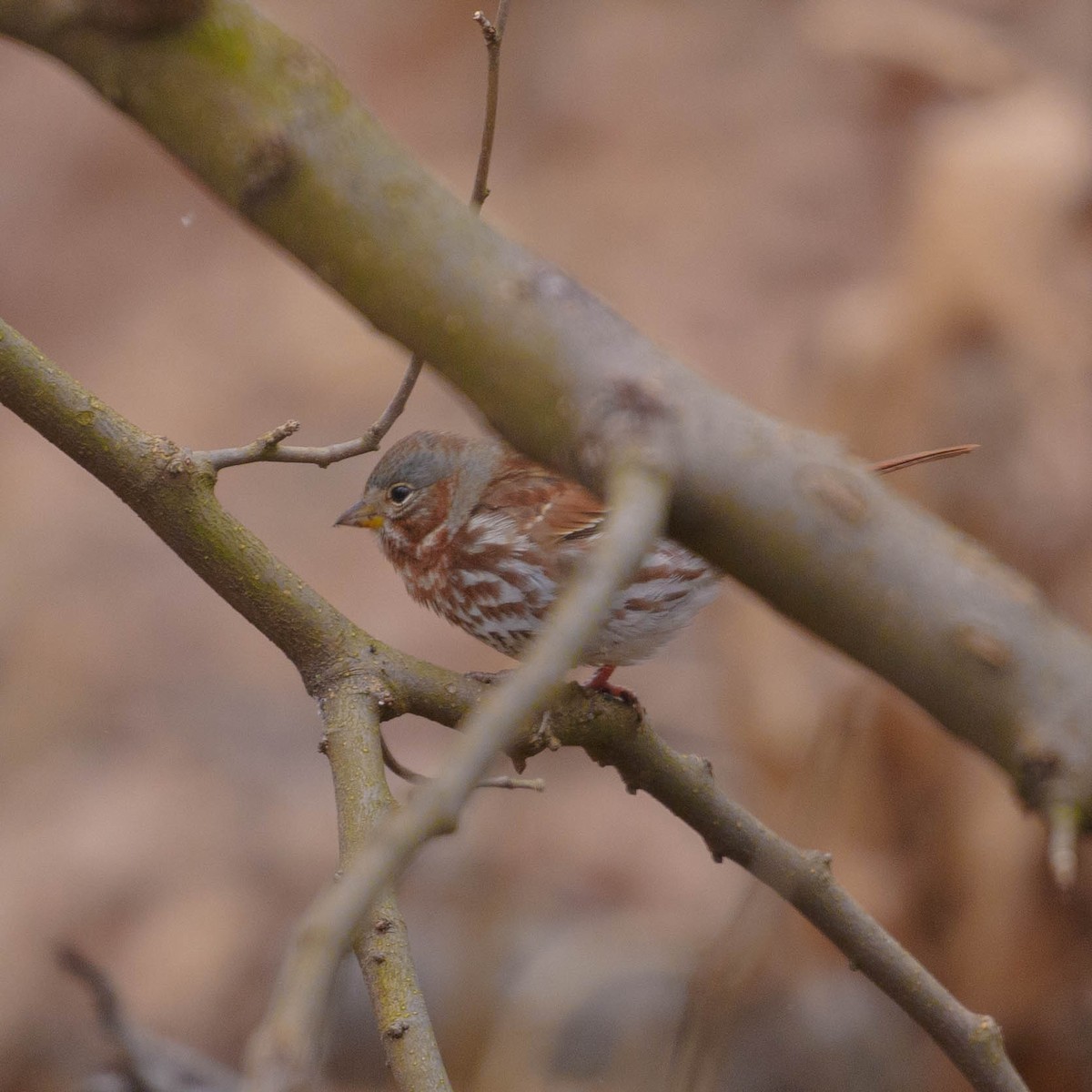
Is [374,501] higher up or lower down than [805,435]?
higher up

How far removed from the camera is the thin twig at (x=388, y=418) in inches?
92.9

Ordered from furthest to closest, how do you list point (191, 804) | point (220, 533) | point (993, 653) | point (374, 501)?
point (191, 804) < point (374, 501) < point (220, 533) < point (993, 653)

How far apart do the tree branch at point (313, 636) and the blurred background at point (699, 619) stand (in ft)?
0.86

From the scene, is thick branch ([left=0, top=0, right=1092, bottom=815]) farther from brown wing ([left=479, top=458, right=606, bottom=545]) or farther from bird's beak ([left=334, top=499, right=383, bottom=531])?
bird's beak ([left=334, top=499, right=383, bottom=531])

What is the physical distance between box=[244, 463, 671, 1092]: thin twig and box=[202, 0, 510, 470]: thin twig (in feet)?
3.65

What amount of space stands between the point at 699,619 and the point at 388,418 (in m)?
5.95

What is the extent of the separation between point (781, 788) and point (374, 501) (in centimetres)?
288

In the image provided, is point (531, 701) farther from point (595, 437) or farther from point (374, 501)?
point (374, 501)

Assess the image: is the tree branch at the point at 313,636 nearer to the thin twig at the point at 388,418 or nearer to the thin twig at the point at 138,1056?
the thin twig at the point at 388,418

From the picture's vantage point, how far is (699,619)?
8.39 m

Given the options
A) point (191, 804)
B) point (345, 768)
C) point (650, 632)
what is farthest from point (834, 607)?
point (191, 804)

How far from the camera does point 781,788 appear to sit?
6.21m

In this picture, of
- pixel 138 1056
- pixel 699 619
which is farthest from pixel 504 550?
pixel 699 619

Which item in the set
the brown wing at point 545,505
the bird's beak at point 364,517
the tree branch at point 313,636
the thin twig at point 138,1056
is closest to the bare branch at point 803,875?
the tree branch at point 313,636
